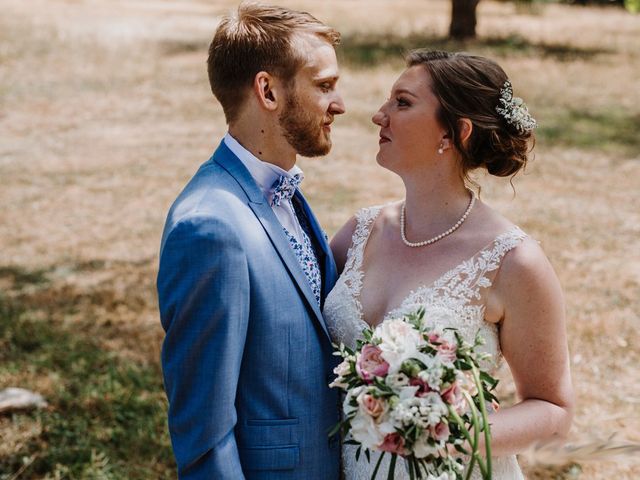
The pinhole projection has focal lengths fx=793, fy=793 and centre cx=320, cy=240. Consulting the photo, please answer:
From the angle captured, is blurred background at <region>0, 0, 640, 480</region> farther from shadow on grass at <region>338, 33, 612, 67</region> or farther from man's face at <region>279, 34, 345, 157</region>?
man's face at <region>279, 34, 345, 157</region>

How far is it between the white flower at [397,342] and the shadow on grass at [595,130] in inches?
415

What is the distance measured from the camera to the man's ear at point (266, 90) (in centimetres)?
277

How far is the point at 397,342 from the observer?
6.92 feet

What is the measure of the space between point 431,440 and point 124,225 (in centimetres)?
744

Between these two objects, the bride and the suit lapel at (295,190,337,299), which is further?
the suit lapel at (295,190,337,299)

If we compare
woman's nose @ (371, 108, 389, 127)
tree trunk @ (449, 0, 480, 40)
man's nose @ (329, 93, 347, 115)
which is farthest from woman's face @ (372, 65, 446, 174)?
tree trunk @ (449, 0, 480, 40)

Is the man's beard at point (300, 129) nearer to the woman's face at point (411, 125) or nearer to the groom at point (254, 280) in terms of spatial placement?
the groom at point (254, 280)

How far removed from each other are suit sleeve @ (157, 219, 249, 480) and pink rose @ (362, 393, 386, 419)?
0.53 m

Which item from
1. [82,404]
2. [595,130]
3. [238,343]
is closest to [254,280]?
[238,343]

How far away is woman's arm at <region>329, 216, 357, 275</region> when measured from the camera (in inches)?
134

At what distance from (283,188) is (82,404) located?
3.01m

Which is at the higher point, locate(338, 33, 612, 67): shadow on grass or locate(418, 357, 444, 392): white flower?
locate(418, 357, 444, 392): white flower

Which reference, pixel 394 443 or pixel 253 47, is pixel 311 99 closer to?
pixel 253 47

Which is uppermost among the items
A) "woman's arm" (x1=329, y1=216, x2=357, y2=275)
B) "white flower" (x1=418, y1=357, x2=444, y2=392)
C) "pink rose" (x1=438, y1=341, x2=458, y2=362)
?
"pink rose" (x1=438, y1=341, x2=458, y2=362)
